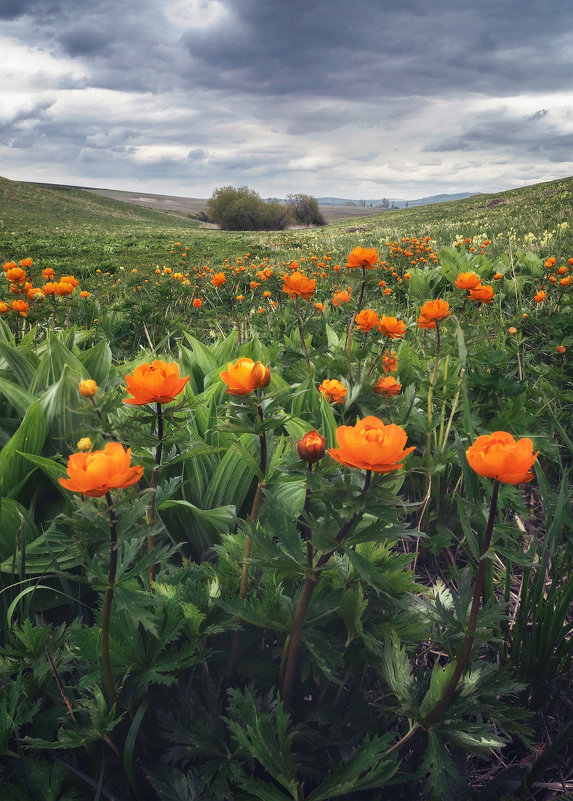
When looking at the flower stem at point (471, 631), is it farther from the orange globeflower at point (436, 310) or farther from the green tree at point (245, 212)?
the green tree at point (245, 212)

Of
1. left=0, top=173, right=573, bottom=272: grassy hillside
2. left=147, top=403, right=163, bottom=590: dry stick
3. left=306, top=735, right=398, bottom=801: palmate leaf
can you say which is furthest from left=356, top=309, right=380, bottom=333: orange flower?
left=0, top=173, right=573, bottom=272: grassy hillside

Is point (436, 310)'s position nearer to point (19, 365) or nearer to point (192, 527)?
point (192, 527)

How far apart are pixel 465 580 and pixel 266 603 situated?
413 millimetres

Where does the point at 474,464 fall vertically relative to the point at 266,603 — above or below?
above

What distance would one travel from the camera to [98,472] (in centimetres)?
65

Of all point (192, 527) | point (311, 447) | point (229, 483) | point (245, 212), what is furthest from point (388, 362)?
point (245, 212)

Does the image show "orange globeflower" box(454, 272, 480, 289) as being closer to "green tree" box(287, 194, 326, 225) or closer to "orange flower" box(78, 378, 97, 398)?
"orange flower" box(78, 378, 97, 398)

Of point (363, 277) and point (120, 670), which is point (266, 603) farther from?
point (363, 277)

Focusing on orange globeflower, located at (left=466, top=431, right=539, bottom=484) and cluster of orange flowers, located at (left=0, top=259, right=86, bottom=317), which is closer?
orange globeflower, located at (left=466, top=431, right=539, bottom=484)

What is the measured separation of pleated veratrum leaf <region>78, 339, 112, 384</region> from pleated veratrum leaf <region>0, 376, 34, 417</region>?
0.34 metres

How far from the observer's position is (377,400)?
6.08ft

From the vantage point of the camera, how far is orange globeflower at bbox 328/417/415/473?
2.15 ft

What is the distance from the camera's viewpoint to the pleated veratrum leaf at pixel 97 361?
214cm

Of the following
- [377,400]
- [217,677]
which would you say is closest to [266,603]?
[217,677]
